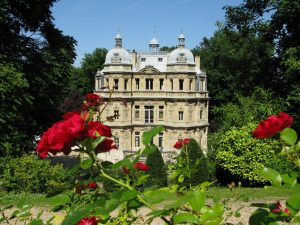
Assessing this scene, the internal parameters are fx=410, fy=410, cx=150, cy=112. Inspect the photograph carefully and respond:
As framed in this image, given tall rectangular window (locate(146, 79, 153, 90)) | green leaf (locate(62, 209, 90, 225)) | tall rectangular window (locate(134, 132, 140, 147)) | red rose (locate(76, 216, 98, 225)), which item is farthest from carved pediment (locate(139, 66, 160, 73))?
green leaf (locate(62, 209, 90, 225))

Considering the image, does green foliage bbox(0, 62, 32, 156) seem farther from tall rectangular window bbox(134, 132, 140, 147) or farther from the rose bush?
tall rectangular window bbox(134, 132, 140, 147)

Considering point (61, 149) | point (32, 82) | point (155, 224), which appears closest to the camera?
→ point (61, 149)

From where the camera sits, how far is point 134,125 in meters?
32.3

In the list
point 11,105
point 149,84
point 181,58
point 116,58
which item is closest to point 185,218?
point 11,105

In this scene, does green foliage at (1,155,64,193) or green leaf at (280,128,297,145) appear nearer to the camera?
green leaf at (280,128,297,145)

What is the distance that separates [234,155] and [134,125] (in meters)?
18.2

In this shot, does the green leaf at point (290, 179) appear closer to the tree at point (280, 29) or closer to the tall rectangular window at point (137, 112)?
the tree at point (280, 29)

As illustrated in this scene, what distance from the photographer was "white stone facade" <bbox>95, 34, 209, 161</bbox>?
31.8 meters

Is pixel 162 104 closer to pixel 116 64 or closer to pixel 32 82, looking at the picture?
pixel 116 64

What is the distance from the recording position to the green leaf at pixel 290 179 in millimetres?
1427

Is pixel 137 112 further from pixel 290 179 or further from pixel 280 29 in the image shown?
pixel 290 179

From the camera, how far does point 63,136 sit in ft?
4.78

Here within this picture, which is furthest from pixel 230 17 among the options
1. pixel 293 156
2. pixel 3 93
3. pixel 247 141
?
pixel 293 156

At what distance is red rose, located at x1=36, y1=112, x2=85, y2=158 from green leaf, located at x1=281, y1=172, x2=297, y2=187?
740mm
